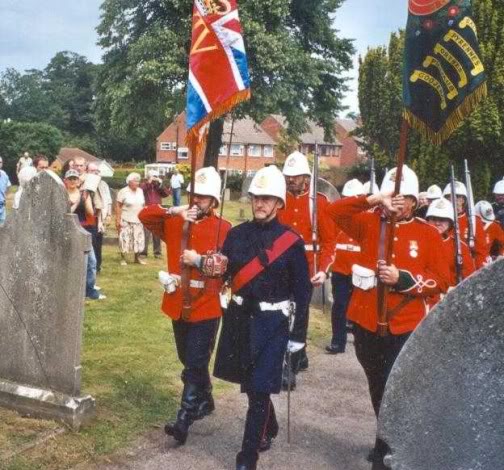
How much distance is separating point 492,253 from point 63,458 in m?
5.96

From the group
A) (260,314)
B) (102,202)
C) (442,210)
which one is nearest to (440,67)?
(260,314)

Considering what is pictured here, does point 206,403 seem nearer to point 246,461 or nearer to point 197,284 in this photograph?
point 197,284

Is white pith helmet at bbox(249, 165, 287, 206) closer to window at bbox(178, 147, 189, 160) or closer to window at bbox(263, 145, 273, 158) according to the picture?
window at bbox(263, 145, 273, 158)

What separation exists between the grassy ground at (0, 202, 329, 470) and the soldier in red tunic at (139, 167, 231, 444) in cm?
53

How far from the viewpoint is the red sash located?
16.3 feet

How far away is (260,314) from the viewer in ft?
16.3

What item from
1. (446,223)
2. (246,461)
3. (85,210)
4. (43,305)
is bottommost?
→ (246,461)

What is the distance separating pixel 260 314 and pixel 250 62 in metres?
25.7

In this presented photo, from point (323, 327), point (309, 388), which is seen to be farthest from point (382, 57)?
point (309, 388)

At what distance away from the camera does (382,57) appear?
1372 inches

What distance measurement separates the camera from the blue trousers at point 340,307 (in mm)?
8602

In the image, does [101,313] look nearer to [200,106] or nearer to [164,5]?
[200,106]

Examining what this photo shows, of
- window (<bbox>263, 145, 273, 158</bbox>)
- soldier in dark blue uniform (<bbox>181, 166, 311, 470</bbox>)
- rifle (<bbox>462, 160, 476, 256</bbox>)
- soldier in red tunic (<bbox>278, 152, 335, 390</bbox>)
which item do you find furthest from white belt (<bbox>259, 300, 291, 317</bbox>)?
window (<bbox>263, 145, 273, 158</bbox>)

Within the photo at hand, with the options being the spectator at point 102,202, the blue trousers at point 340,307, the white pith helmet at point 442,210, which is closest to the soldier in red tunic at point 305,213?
the white pith helmet at point 442,210
